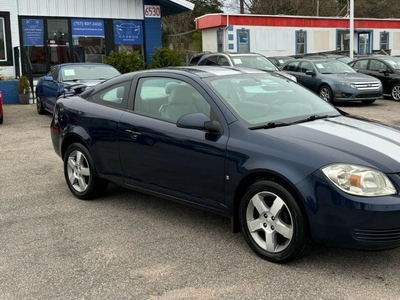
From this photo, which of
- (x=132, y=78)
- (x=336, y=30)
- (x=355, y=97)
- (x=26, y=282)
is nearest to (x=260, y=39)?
(x=336, y=30)

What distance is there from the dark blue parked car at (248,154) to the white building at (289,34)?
26240mm

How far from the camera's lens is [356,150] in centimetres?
378

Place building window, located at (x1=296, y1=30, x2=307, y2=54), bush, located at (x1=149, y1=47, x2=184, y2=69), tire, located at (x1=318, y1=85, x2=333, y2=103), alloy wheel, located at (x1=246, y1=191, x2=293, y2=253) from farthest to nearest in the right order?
building window, located at (x1=296, y1=30, x2=307, y2=54) < bush, located at (x1=149, y1=47, x2=184, y2=69) < tire, located at (x1=318, y1=85, x2=333, y2=103) < alloy wheel, located at (x1=246, y1=191, x2=293, y2=253)

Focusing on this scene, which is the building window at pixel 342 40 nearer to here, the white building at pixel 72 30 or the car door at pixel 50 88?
the white building at pixel 72 30

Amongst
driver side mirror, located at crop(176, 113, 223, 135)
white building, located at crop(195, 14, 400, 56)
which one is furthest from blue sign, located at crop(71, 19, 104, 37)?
driver side mirror, located at crop(176, 113, 223, 135)

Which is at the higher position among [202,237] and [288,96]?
[288,96]

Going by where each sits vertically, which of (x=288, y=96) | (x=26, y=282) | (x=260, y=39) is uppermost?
(x=260, y=39)

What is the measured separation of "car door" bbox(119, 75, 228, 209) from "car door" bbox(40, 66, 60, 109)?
7338 millimetres

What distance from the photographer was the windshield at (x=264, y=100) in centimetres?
445

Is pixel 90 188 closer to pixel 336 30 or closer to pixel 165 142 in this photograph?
pixel 165 142

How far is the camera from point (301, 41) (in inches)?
1341

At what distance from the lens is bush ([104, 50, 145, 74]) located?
16906 millimetres

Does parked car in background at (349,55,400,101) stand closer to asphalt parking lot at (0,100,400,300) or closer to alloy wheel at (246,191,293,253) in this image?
asphalt parking lot at (0,100,400,300)

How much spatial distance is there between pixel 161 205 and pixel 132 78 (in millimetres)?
1409
